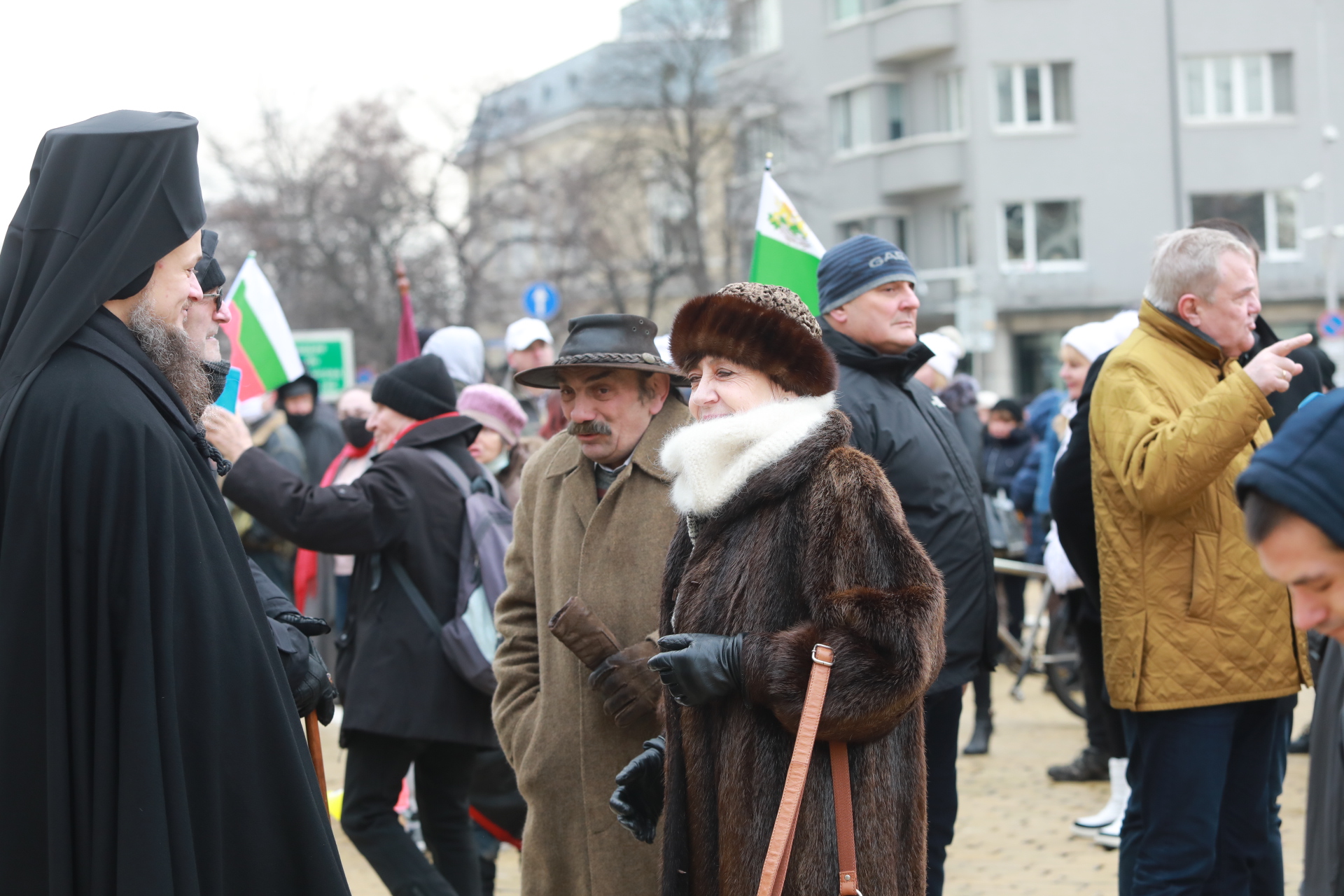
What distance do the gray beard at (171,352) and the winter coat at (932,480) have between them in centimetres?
210

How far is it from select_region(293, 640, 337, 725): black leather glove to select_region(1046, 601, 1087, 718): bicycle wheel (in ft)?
20.8

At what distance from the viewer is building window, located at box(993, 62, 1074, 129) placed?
125ft

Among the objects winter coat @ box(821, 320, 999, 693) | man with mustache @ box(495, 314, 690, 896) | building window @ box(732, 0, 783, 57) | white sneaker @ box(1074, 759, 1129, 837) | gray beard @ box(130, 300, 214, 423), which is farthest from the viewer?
building window @ box(732, 0, 783, 57)

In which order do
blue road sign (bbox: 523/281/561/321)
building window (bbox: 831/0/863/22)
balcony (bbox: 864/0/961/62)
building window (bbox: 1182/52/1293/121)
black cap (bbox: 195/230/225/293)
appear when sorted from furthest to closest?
building window (bbox: 831/0/863/22) < balcony (bbox: 864/0/961/62) < building window (bbox: 1182/52/1293/121) < blue road sign (bbox: 523/281/561/321) < black cap (bbox: 195/230/225/293)

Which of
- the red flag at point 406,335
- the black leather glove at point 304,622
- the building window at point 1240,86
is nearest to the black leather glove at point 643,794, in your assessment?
the black leather glove at point 304,622

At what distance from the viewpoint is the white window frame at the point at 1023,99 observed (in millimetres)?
38062

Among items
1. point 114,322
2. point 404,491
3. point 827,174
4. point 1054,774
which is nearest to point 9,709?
point 114,322

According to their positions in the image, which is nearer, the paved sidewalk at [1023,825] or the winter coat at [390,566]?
the winter coat at [390,566]

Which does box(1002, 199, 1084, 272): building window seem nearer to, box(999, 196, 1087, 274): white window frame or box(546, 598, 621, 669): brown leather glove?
box(999, 196, 1087, 274): white window frame

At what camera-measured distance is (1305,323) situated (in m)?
37.7

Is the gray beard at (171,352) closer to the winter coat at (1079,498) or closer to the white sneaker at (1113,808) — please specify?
the winter coat at (1079,498)

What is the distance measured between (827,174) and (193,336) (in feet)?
132

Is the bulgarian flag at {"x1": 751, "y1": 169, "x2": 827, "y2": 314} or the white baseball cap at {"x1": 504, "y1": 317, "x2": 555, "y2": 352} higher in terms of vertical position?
the bulgarian flag at {"x1": 751, "y1": 169, "x2": 827, "y2": 314}

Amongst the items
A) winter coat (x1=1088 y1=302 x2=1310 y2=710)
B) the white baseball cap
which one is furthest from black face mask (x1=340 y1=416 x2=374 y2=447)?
winter coat (x1=1088 y1=302 x2=1310 y2=710)
